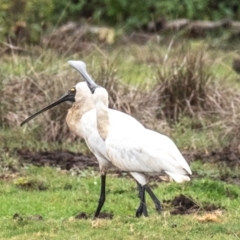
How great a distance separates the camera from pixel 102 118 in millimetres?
8852

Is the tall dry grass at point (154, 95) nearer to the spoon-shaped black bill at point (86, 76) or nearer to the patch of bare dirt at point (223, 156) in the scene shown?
the patch of bare dirt at point (223, 156)

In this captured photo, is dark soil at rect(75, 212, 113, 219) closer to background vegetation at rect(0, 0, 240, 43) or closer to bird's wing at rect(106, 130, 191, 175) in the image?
bird's wing at rect(106, 130, 191, 175)

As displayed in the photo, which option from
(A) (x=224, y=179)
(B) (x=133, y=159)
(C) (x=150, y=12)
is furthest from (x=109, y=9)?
(B) (x=133, y=159)

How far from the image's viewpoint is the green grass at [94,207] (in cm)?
788

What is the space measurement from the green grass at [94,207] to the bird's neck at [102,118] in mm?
749

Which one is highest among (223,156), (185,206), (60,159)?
(185,206)

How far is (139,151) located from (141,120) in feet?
15.7

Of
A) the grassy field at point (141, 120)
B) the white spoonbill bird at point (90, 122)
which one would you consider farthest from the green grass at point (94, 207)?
the white spoonbill bird at point (90, 122)

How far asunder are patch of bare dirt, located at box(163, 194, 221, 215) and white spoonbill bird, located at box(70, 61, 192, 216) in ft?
1.88

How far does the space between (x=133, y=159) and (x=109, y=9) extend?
15695 mm

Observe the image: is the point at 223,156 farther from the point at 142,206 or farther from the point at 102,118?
the point at 102,118

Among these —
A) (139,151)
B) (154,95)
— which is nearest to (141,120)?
(154,95)

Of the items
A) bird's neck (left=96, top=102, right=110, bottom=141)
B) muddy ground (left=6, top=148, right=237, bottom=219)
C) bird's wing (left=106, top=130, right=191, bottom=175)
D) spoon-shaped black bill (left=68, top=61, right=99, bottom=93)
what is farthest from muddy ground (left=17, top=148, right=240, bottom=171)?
bird's wing (left=106, top=130, right=191, bottom=175)

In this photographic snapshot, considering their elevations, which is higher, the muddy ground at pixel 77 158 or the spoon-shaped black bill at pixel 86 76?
the spoon-shaped black bill at pixel 86 76
